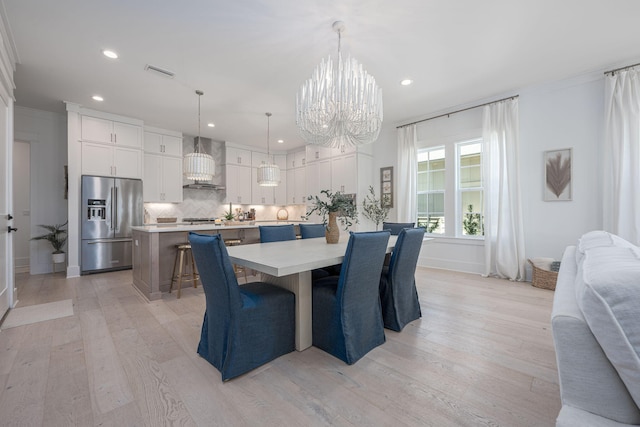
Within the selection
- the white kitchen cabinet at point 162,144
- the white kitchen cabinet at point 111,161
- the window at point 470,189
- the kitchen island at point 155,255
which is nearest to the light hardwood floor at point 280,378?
the kitchen island at point 155,255

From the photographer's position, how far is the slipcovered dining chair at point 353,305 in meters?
1.88

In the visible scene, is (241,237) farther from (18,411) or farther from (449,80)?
(449,80)

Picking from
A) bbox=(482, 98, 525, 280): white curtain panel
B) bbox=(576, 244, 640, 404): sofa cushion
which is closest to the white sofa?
bbox=(576, 244, 640, 404): sofa cushion

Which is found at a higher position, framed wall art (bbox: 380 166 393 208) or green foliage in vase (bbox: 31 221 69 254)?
framed wall art (bbox: 380 166 393 208)

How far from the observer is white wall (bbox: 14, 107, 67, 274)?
4750 mm

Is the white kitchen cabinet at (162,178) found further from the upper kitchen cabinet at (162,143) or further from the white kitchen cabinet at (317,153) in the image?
the white kitchen cabinet at (317,153)

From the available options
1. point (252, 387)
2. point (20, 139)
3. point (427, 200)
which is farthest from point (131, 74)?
point (427, 200)

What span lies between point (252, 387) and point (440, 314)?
1984mm

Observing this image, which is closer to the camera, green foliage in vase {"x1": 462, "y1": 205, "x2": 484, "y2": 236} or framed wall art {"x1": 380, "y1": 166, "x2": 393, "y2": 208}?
green foliage in vase {"x1": 462, "y1": 205, "x2": 484, "y2": 236}

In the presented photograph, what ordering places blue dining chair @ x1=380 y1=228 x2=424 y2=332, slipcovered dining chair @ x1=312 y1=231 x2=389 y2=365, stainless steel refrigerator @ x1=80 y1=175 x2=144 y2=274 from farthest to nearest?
stainless steel refrigerator @ x1=80 y1=175 x2=144 y2=274 → blue dining chair @ x1=380 y1=228 x2=424 y2=332 → slipcovered dining chair @ x1=312 y1=231 x2=389 y2=365

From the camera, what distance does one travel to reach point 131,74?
11.7 ft

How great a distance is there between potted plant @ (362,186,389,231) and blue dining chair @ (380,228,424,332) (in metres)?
2.94

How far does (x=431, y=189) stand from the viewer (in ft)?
17.0

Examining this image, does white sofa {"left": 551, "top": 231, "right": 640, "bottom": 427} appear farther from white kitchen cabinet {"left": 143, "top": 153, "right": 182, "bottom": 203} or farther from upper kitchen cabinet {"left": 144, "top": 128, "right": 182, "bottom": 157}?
upper kitchen cabinet {"left": 144, "top": 128, "right": 182, "bottom": 157}
